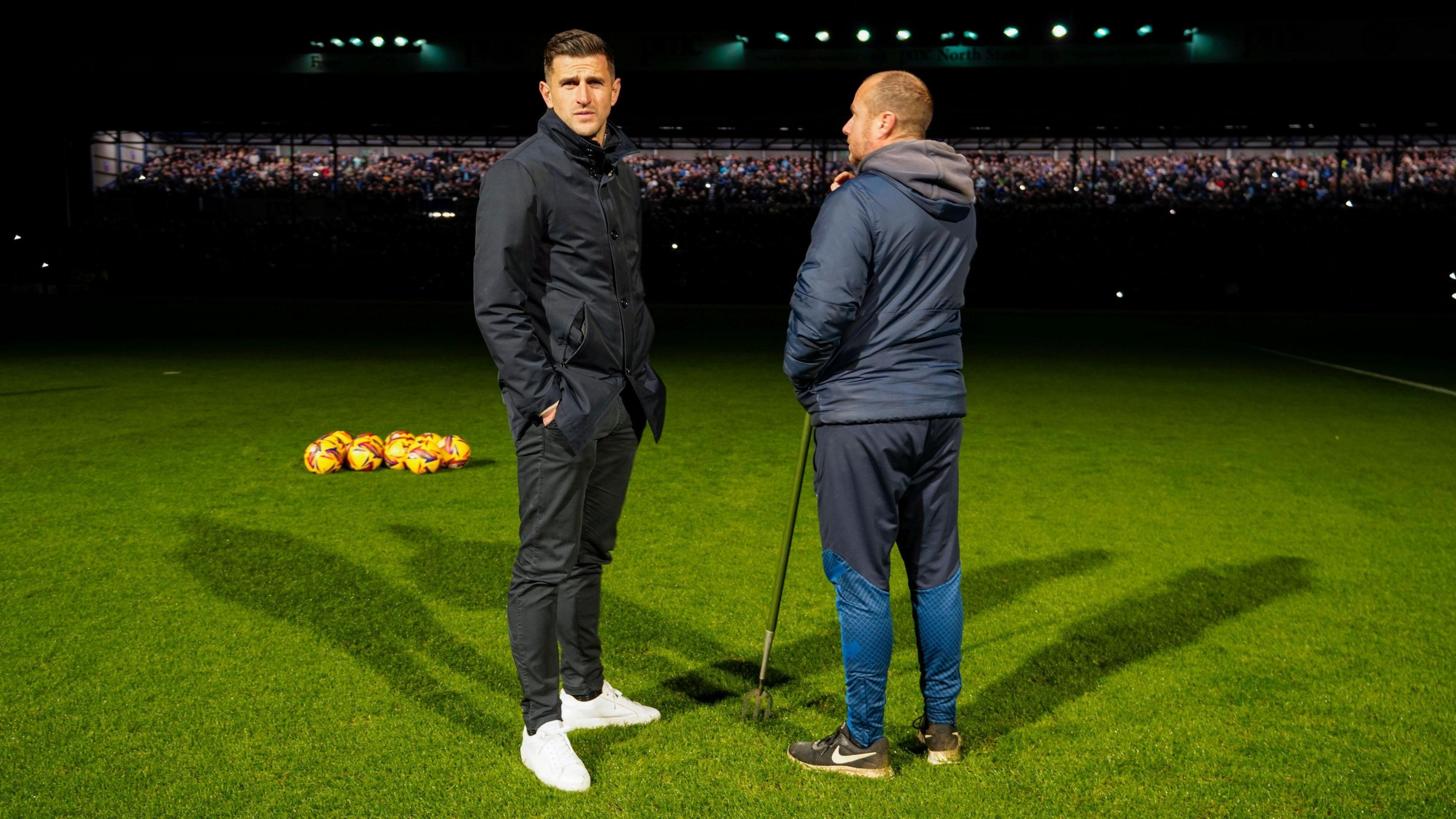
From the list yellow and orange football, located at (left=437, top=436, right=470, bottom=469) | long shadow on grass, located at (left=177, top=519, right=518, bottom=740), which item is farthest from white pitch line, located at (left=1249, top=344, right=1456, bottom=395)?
long shadow on grass, located at (left=177, top=519, right=518, bottom=740)

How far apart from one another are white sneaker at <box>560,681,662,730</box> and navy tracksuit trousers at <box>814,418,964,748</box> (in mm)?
755

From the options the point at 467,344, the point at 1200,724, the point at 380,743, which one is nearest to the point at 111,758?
the point at 380,743

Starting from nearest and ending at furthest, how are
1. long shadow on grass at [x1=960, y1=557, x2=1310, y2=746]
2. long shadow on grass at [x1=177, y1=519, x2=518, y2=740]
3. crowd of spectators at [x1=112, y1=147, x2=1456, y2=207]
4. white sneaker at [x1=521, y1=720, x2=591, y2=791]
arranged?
white sneaker at [x1=521, y1=720, x2=591, y2=791] → long shadow on grass at [x1=960, y1=557, x2=1310, y2=746] → long shadow on grass at [x1=177, y1=519, x2=518, y2=740] → crowd of spectators at [x1=112, y1=147, x2=1456, y2=207]

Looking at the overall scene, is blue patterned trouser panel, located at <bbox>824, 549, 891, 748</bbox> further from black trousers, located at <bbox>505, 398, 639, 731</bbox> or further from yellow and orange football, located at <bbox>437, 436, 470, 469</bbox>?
yellow and orange football, located at <bbox>437, 436, 470, 469</bbox>

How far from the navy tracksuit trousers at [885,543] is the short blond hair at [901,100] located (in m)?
0.81

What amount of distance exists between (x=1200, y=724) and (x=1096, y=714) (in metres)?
0.33

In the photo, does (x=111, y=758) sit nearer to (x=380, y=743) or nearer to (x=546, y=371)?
(x=380, y=743)

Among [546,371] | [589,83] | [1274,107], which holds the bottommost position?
[546,371]

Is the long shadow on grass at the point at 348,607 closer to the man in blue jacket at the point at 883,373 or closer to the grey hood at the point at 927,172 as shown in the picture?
the man in blue jacket at the point at 883,373

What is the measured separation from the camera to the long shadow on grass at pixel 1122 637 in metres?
3.86

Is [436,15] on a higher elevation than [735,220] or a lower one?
higher

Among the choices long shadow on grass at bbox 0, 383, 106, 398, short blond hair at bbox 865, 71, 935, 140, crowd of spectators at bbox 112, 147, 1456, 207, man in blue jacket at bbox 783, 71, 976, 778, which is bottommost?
long shadow on grass at bbox 0, 383, 106, 398

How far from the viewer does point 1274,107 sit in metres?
37.5

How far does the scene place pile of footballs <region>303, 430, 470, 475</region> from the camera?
25.0 ft
